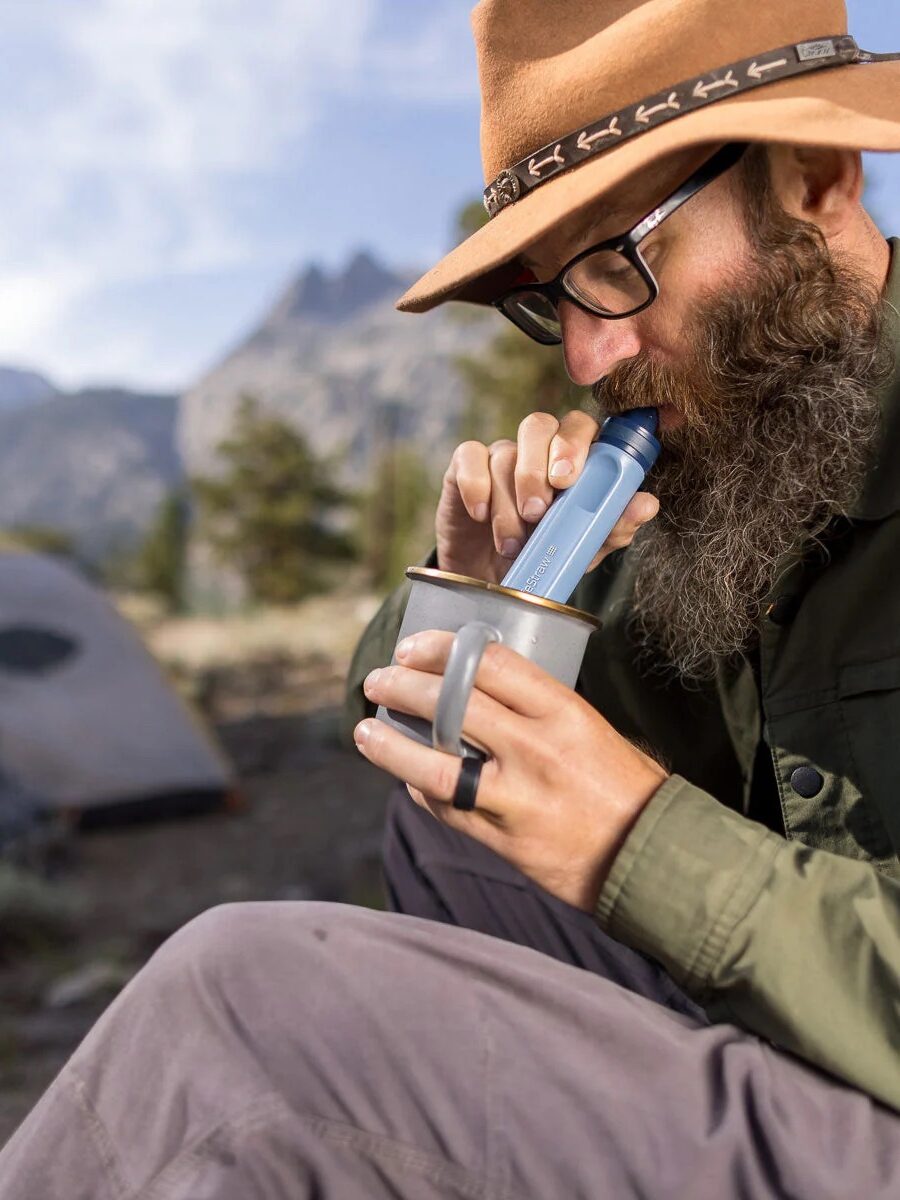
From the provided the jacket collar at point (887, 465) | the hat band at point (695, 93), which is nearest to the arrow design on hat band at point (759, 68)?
the hat band at point (695, 93)

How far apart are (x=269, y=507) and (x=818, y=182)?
2435 cm

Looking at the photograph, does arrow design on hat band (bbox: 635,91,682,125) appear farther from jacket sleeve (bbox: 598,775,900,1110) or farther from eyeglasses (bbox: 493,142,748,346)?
jacket sleeve (bbox: 598,775,900,1110)

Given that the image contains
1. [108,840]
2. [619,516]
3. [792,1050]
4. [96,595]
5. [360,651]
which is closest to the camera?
[792,1050]

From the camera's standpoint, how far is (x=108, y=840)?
17.7 ft

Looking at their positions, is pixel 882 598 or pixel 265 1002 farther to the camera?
pixel 882 598

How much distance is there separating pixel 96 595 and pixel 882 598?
5867mm

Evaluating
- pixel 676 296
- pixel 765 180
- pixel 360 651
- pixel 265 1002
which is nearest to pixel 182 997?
pixel 265 1002

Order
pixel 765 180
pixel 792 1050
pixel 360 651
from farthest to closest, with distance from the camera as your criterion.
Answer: pixel 360 651, pixel 765 180, pixel 792 1050

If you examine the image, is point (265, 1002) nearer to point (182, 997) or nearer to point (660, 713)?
point (182, 997)

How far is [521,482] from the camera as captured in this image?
142 centimetres

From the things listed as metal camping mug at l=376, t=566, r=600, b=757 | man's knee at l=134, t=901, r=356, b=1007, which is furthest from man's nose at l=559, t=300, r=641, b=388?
man's knee at l=134, t=901, r=356, b=1007

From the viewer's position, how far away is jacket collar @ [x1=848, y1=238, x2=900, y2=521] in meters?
1.44

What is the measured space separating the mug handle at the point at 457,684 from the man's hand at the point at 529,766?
0.02m

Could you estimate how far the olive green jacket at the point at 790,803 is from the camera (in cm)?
103
